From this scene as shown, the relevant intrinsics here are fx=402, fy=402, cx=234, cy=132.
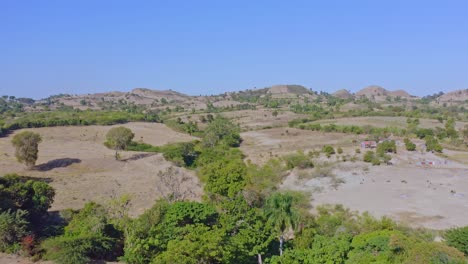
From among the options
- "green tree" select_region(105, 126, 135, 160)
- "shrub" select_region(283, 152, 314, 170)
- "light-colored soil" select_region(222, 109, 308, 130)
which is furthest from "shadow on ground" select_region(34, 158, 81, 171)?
"light-colored soil" select_region(222, 109, 308, 130)

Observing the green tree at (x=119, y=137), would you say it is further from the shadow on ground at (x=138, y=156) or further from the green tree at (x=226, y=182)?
the green tree at (x=226, y=182)

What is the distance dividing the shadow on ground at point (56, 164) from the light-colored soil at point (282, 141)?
31344 millimetres

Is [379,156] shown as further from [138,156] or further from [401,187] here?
[138,156]

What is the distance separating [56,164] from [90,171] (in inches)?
263

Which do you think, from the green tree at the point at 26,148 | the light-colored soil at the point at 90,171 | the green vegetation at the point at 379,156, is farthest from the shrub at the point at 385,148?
the green tree at the point at 26,148

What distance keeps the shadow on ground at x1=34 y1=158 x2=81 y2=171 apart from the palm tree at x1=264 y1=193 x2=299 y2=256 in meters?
44.4

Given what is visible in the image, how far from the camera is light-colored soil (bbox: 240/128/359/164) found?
266 ft

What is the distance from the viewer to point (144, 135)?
100m

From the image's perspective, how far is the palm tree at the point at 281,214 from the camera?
29.0m

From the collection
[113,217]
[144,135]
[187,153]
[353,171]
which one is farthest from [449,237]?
[144,135]

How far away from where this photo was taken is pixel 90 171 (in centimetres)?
6200

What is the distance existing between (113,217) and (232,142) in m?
57.7

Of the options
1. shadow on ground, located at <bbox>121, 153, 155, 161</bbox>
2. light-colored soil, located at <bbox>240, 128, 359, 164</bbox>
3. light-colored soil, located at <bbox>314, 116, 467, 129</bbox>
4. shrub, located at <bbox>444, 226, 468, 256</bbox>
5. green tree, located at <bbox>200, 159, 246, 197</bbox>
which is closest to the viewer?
shrub, located at <bbox>444, 226, 468, 256</bbox>

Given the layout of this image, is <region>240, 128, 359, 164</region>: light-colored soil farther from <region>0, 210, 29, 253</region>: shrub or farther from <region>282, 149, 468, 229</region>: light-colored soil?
<region>0, 210, 29, 253</region>: shrub
